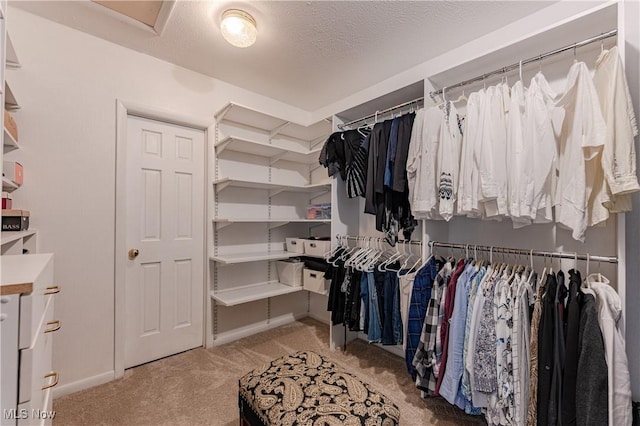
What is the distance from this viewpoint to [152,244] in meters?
2.23

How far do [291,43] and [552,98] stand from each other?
1690 mm

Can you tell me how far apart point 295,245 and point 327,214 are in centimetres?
49

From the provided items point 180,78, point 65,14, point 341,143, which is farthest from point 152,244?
point 341,143

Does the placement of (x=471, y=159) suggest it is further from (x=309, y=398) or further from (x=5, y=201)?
(x=5, y=201)

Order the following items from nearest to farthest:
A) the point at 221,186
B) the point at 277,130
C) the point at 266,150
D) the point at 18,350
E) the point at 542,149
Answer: the point at 18,350, the point at 542,149, the point at 221,186, the point at 266,150, the point at 277,130

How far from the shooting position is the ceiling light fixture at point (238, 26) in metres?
1.67

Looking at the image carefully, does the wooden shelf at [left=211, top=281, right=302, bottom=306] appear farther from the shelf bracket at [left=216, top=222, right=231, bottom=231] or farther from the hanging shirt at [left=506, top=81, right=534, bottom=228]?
the hanging shirt at [left=506, top=81, right=534, bottom=228]

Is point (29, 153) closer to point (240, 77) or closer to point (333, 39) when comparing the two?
point (240, 77)

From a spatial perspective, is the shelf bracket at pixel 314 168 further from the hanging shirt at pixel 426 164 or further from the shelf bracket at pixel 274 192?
the hanging shirt at pixel 426 164

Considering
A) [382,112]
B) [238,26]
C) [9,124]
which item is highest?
[238,26]

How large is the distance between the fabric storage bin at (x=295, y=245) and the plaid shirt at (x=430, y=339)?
141 cm

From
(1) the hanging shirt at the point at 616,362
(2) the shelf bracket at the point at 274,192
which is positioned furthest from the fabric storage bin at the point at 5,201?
(1) the hanging shirt at the point at 616,362

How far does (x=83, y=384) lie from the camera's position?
1864 millimetres

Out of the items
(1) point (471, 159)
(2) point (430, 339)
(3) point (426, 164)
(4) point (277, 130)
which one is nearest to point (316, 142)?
(4) point (277, 130)
